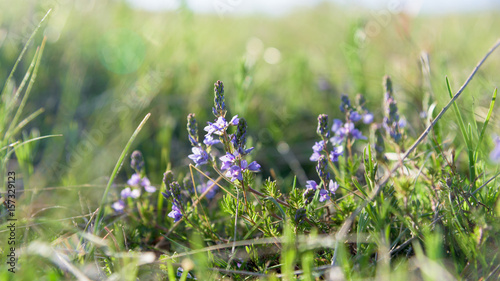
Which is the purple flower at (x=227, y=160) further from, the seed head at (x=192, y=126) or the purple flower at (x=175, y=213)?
the purple flower at (x=175, y=213)

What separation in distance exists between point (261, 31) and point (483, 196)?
16.8ft

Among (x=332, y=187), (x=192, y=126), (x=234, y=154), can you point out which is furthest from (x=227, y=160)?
(x=332, y=187)

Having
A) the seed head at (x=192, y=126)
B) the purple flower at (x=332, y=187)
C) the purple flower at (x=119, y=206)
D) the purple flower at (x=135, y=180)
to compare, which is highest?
the seed head at (x=192, y=126)

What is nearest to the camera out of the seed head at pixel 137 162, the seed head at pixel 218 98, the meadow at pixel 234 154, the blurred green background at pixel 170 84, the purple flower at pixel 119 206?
the meadow at pixel 234 154

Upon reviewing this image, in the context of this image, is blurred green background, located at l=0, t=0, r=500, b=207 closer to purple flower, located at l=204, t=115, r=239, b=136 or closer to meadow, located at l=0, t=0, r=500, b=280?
meadow, located at l=0, t=0, r=500, b=280

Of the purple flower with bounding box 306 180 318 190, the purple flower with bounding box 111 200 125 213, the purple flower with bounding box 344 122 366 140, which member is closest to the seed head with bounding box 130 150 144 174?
the purple flower with bounding box 111 200 125 213

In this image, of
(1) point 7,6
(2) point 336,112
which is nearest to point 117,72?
(1) point 7,6

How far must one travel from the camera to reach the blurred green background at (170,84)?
239 centimetres

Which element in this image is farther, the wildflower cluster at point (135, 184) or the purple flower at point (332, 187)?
the wildflower cluster at point (135, 184)

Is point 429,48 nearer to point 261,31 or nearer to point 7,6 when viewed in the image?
point 261,31

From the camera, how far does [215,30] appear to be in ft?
16.2

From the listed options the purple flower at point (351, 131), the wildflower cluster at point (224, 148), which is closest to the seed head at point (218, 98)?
the wildflower cluster at point (224, 148)

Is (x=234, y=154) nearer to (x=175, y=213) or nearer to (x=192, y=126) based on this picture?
(x=192, y=126)

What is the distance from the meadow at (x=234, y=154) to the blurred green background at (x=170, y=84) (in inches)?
0.8
